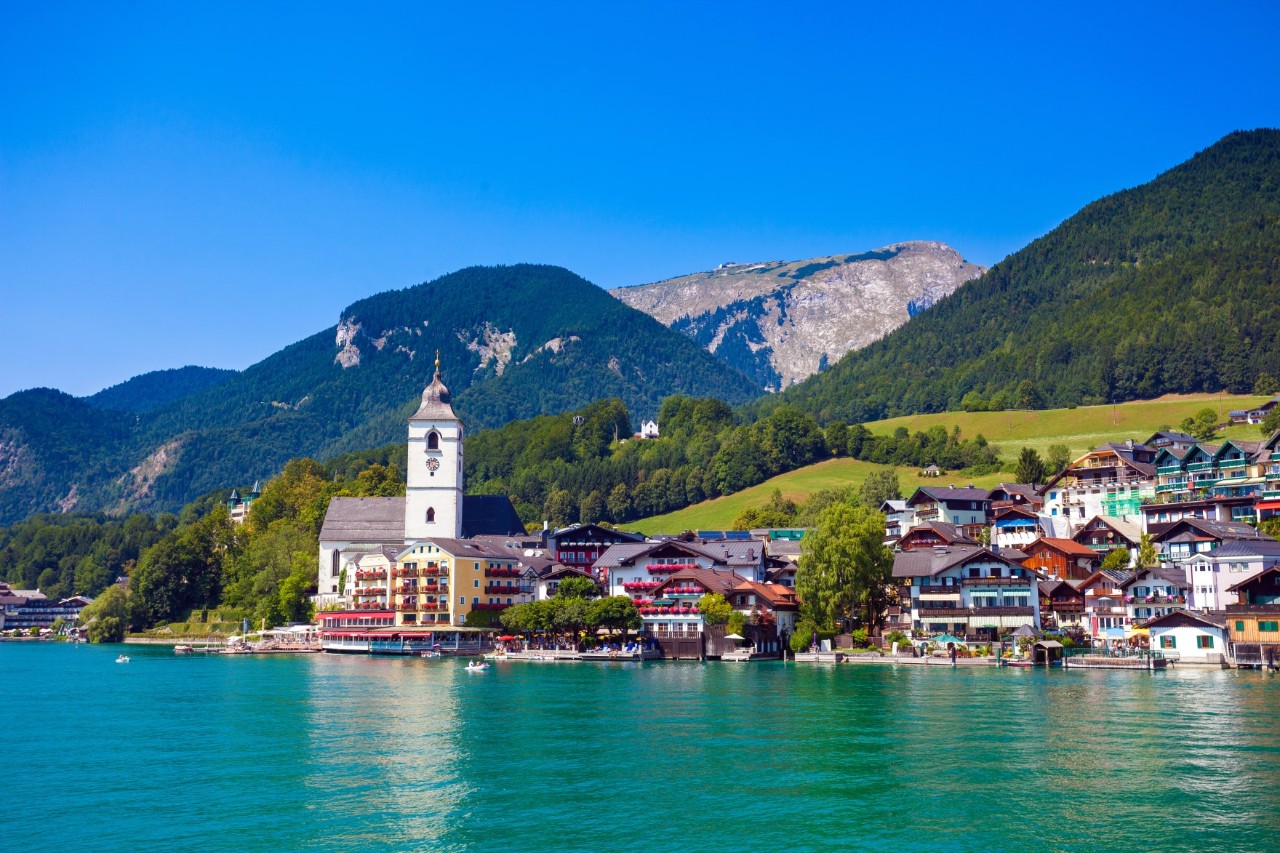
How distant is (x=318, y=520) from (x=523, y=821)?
4810 inches

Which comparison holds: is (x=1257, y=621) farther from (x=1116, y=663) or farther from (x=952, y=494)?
(x=952, y=494)

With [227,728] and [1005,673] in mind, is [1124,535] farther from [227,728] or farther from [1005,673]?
[227,728]

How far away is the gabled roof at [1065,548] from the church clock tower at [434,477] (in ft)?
197

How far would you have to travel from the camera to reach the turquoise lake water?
3225 centimetres

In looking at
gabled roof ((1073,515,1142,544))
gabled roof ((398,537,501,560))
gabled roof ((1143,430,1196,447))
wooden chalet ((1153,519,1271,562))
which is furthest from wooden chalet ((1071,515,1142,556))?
gabled roof ((398,537,501,560))

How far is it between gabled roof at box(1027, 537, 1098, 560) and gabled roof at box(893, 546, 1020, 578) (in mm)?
7420

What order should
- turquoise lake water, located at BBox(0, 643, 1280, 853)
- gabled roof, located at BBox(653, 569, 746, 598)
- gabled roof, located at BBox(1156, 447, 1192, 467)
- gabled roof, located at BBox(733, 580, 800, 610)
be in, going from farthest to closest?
gabled roof, located at BBox(1156, 447, 1192, 467) < gabled roof, located at BBox(733, 580, 800, 610) < gabled roof, located at BBox(653, 569, 746, 598) < turquoise lake water, located at BBox(0, 643, 1280, 853)

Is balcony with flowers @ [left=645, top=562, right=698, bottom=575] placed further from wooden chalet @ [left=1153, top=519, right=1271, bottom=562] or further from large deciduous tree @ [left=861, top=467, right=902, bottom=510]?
large deciduous tree @ [left=861, top=467, right=902, bottom=510]

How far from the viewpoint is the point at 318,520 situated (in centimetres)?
15012

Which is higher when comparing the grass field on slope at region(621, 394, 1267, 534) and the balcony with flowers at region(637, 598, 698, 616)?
the grass field on slope at region(621, 394, 1267, 534)

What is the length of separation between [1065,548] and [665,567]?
33.4 metres

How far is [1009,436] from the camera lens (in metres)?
176

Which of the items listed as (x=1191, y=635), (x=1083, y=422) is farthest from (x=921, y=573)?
(x=1083, y=422)

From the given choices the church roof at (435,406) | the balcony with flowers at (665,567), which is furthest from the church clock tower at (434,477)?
the balcony with flowers at (665,567)
